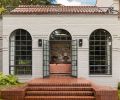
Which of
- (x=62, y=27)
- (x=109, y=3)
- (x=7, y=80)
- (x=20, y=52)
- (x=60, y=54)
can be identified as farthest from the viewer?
(x=109, y=3)

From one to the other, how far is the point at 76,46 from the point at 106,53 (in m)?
1.95

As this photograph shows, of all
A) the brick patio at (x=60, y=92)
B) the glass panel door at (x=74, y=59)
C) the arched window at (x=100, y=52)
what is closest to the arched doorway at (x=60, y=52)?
the glass panel door at (x=74, y=59)

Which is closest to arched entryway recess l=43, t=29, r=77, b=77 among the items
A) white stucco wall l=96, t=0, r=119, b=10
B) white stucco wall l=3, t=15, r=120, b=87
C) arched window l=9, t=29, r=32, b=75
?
white stucco wall l=3, t=15, r=120, b=87

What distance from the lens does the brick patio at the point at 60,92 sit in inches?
686

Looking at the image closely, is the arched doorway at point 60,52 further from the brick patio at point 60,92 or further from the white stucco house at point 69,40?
the brick patio at point 60,92

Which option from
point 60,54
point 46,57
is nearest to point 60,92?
point 46,57

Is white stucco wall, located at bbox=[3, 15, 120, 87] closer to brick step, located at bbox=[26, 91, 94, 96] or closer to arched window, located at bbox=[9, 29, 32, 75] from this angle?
arched window, located at bbox=[9, 29, 32, 75]

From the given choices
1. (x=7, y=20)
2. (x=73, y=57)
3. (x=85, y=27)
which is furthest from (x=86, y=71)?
(x=7, y=20)

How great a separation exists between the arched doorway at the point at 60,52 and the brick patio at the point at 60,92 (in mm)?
5281

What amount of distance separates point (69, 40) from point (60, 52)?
1.25 metres

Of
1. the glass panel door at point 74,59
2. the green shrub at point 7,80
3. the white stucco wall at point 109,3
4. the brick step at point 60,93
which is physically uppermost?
the white stucco wall at point 109,3

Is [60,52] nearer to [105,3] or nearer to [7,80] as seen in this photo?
[7,80]

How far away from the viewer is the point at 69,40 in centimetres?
2533

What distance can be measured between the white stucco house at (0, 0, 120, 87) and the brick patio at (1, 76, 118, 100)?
5.00 meters
